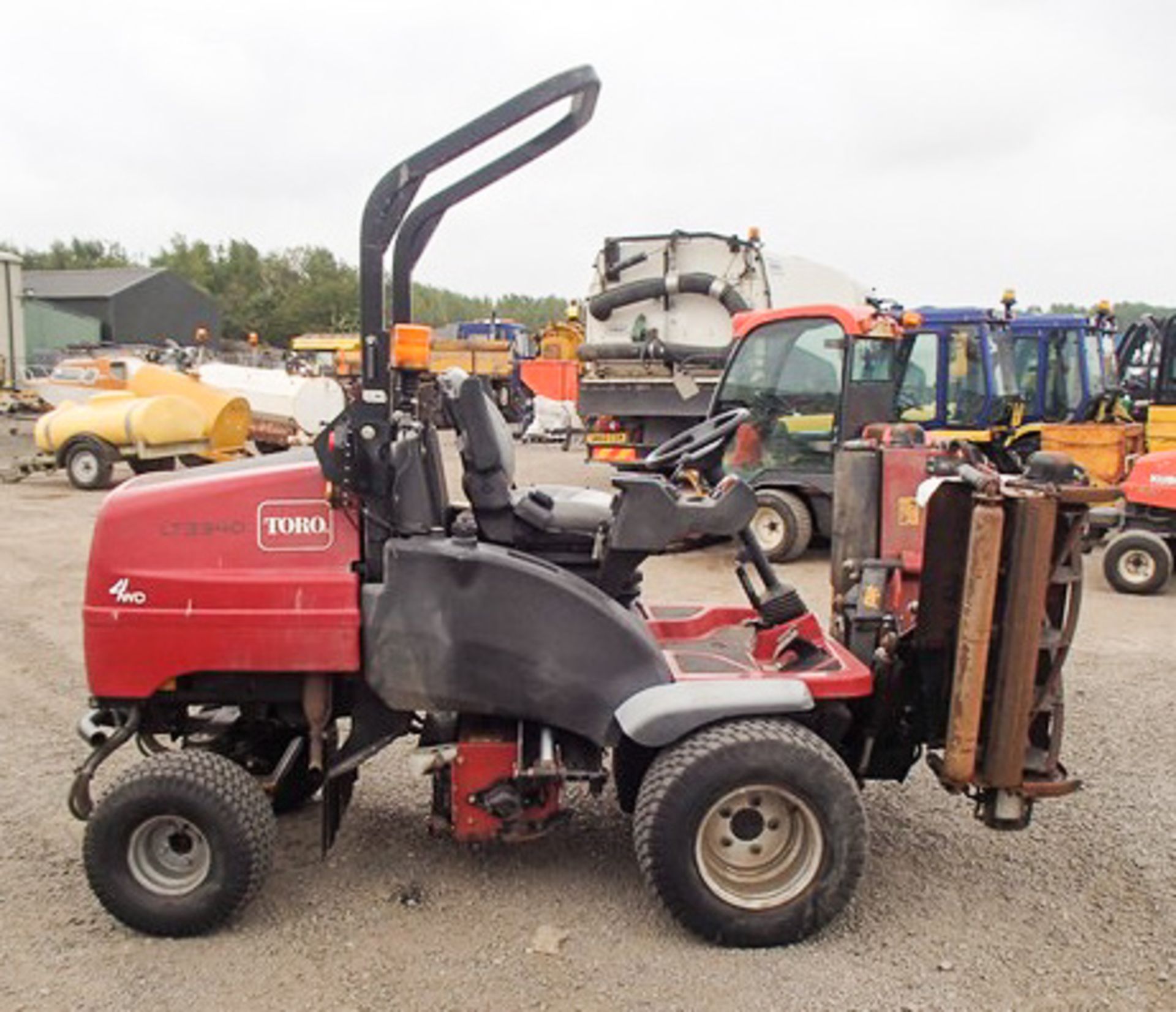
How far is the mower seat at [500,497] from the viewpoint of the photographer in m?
3.52

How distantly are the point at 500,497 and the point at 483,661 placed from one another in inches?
22.3

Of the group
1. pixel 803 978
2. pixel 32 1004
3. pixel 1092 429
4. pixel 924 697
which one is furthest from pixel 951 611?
pixel 1092 429

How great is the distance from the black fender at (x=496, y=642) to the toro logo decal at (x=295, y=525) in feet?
0.70

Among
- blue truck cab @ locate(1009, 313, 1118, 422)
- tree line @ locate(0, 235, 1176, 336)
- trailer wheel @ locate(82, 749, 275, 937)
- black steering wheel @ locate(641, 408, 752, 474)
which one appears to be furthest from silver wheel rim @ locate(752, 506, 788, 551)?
tree line @ locate(0, 235, 1176, 336)

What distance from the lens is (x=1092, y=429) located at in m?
10.0

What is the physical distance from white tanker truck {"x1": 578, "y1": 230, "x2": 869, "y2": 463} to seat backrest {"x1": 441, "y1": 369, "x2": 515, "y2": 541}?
8551 millimetres

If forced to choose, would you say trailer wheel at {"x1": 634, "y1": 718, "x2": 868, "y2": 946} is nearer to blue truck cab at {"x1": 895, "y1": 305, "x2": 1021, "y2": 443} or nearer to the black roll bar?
the black roll bar

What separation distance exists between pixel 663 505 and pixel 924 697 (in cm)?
107

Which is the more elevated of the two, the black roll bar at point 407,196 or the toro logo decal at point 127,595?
the black roll bar at point 407,196

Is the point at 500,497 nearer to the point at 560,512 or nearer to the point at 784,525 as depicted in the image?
the point at 560,512

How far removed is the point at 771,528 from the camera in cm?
954

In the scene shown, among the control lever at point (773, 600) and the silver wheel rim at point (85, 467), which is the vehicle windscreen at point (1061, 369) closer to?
the control lever at point (773, 600)

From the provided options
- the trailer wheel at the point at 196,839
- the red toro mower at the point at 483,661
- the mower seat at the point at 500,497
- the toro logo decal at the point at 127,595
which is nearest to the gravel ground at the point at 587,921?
the trailer wheel at the point at 196,839

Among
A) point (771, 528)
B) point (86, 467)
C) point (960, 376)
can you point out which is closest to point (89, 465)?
point (86, 467)
